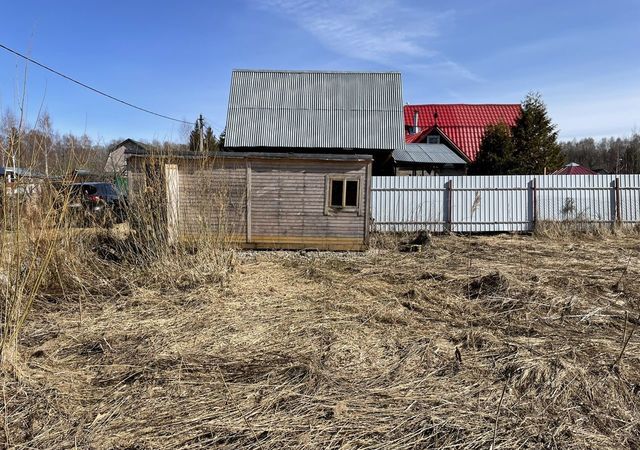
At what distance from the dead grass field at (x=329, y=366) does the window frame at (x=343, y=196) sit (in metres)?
3.57

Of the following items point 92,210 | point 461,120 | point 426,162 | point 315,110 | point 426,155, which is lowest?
point 92,210

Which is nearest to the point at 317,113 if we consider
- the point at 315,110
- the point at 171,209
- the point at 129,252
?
the point at 315,110

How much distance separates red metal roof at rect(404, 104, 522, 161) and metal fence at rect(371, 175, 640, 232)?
566 inches

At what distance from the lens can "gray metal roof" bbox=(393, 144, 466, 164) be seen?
1986cm

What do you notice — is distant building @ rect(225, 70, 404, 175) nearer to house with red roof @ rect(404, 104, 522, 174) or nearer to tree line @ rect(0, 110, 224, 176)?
house with red roof @ rect(404, 104, 522, 174)

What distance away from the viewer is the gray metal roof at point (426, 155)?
19.9 meters

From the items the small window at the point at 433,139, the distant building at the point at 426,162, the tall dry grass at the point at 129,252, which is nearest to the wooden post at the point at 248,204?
the tall dry grass at the point at 129,252

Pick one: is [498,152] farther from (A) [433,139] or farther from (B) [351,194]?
(B) [351,194]

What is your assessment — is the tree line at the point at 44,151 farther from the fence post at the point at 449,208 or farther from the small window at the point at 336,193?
Result: the fence post at the point at 449,208

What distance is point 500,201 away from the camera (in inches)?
573

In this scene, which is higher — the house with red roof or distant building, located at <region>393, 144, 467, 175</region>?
the house with red roof

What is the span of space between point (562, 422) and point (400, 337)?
1.84 metres

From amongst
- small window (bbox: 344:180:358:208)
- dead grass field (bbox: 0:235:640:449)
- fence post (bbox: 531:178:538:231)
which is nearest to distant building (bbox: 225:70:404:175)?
fence post (bbox: 531:178:538:231)

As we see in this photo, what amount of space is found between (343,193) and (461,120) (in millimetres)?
23633
